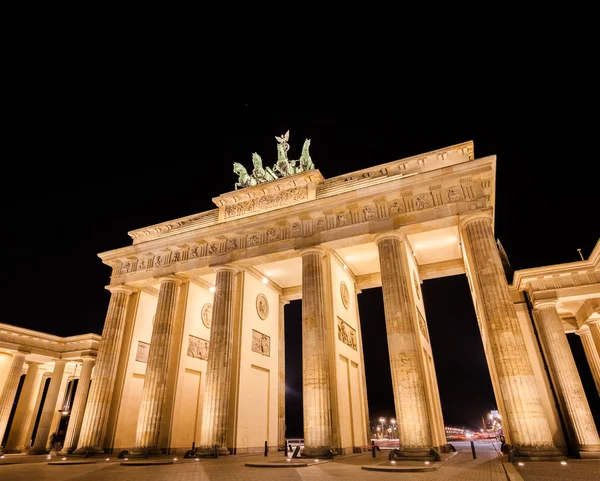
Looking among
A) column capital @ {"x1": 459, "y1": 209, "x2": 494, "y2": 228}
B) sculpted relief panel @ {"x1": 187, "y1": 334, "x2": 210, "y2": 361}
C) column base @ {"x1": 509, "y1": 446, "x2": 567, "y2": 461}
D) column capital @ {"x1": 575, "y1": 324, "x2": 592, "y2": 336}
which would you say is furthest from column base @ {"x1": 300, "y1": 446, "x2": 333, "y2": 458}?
column capital @ {"x1": 575, "y1": 324, "x2": 592, "y2": 336}

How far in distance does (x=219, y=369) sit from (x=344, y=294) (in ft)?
27.0

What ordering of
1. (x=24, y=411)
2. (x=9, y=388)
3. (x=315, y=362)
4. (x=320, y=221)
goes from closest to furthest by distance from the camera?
(x=315, y=362)
(x=320, y=221)
(x=9, y=388)
(x=24, y=411)

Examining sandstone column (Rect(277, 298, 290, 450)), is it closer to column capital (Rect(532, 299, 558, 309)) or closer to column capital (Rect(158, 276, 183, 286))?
column capital (Rect(158, 276, 183, 286))

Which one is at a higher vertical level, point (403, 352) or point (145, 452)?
point (403, 352)

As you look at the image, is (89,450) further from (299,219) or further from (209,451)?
(299,219)

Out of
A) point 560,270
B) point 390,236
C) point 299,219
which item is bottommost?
point 560,270

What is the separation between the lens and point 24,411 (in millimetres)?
33219

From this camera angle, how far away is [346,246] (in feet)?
65.1

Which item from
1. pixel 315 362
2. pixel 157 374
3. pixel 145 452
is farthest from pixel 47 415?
pixel 315 362

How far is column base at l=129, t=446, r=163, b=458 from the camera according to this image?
18047 millimetres

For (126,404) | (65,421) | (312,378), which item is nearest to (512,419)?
(312,378)

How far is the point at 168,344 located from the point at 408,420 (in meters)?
13.6

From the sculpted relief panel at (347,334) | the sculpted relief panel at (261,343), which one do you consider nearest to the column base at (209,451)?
the sculpted relief panel at (261,343)

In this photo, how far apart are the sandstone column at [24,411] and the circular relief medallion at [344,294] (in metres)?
30.5
